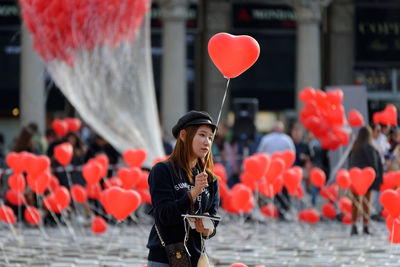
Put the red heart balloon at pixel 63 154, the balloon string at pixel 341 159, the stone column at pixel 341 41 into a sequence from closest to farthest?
the red heart balloon at pixel 63 154 → the balloon string at pixel 341 159 → the stone column at pixel 341 41

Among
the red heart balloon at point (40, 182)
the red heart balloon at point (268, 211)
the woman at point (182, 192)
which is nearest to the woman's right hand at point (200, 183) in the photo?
the woman at point (182, 192)

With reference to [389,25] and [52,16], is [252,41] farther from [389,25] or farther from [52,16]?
[389,25]

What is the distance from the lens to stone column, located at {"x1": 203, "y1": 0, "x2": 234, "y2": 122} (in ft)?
89.8

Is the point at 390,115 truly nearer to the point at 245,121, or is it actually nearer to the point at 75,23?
the point at 245,121

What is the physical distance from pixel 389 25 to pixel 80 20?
1790 centimetres

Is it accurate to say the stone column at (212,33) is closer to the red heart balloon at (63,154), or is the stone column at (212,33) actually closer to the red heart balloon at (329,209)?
the red heart balloon at (329,209)

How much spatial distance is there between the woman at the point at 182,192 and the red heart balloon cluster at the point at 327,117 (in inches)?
366

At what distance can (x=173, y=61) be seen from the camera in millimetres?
23438

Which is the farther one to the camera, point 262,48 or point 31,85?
point 262,48

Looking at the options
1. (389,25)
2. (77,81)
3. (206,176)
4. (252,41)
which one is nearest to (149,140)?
(77,81)

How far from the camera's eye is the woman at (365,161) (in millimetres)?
12547

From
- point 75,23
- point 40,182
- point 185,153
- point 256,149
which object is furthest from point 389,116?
point 185,153

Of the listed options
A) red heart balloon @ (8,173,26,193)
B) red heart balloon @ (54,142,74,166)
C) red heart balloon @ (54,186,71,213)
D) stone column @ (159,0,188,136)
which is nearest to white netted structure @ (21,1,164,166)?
red heart balloon @ (54,142,74,166)

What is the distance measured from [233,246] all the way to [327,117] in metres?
3.61
